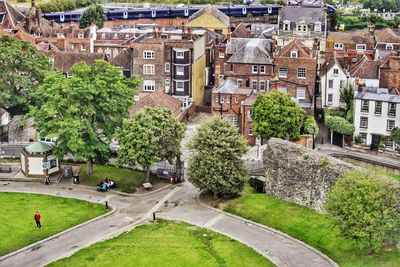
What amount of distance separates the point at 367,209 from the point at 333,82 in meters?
50.0

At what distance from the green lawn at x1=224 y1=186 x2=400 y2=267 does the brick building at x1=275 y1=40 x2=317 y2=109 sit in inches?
1195

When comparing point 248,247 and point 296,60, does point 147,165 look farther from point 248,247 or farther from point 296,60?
point 296,60

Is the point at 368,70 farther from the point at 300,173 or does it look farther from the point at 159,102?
the point at 300,173

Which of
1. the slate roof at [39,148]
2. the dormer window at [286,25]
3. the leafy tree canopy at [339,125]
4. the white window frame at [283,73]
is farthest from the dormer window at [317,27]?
the slate roof at [39,148]

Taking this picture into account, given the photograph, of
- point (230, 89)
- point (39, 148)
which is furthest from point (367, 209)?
point (230, 89)

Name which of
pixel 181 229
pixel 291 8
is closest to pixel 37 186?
pixel 181 229

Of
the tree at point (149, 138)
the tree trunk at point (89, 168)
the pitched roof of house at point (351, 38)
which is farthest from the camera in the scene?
the pitched roof of house at point (351, 38)

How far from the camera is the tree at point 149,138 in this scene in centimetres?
7294

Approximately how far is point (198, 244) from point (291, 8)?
250 ft

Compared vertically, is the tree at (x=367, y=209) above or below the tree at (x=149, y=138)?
below

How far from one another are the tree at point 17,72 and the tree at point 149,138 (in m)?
20.6

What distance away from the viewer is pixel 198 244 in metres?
60.1

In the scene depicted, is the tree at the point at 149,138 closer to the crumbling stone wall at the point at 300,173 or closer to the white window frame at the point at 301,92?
the crumbling stone wall at the point at 300,173

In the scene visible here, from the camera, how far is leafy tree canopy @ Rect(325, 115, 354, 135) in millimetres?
94188
